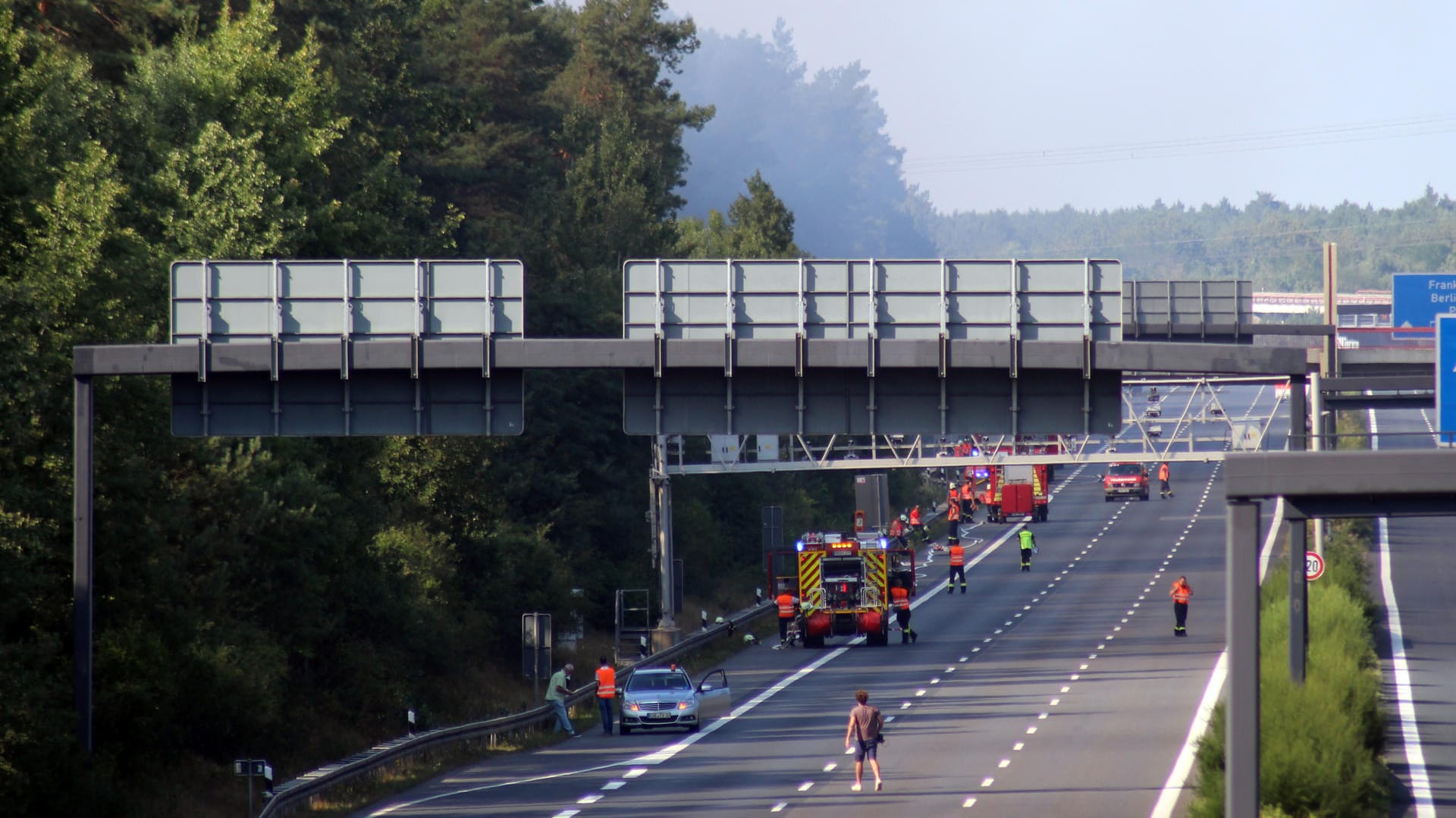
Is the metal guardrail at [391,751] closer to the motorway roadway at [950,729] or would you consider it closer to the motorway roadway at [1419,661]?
the motorway roadway at [950,729]

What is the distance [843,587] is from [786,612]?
271 centimetres

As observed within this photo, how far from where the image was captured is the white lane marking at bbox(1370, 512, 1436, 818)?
25.7 m

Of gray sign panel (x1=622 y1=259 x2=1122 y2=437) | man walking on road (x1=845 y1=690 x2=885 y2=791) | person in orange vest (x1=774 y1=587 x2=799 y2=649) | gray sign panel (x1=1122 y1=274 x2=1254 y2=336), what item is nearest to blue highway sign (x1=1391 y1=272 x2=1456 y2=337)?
gray sign panel (x1=1122 y1=274 x2=1254 y2=336)

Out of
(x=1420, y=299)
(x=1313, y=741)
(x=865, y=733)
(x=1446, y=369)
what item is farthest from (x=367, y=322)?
(x=1420, y=299)

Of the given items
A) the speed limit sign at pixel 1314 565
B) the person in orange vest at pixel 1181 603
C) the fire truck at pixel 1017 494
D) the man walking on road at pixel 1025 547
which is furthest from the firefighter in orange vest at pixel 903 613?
the fire truck at pixel 1017 494

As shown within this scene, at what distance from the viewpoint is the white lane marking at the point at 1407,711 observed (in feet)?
84.3

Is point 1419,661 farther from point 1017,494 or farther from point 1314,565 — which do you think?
point 1017,494

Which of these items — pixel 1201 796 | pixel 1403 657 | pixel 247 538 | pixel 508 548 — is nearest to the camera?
pixel 1201 796

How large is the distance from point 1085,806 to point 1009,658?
20.7 metres

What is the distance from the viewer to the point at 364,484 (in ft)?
132

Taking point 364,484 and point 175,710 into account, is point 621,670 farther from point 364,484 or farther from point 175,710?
point 175,710

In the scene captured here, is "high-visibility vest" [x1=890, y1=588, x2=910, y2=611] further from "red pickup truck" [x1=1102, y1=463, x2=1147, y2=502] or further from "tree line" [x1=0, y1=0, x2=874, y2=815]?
"red pickup truck" [x1=1102, y1=463, x2=1147, y2=502]

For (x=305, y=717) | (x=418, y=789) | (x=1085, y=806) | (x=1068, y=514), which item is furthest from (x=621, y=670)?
(x=1068, y=514)

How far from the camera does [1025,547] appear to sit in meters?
66.8
